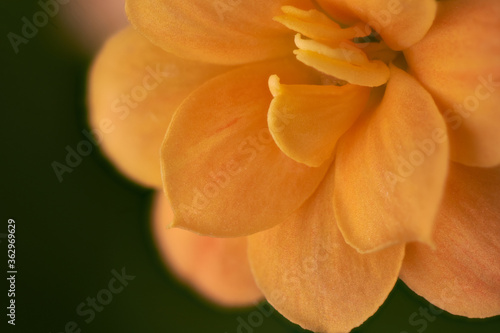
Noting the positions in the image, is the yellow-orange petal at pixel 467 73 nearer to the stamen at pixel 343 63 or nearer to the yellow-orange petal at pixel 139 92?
the stamen at pixel 343 63

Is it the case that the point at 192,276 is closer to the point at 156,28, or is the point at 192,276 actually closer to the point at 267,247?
the point at 267,247

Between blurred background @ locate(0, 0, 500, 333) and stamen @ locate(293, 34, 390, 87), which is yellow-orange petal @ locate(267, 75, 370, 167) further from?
blurred background @ locate(0, 0, 500, 333)

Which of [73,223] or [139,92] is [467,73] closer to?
[139,92]

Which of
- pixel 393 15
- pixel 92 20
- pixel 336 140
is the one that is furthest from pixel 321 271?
pixel 92 20

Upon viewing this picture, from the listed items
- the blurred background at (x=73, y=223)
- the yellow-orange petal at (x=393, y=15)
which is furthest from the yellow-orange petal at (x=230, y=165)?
the blurred background at (x=73, y=223)

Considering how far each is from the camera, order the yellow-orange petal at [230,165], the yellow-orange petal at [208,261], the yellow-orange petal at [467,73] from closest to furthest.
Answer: the yellow-orange petal at [467,73]
the yellow-orange petal at [230,165]
the yellow-orange petal at [208,261]

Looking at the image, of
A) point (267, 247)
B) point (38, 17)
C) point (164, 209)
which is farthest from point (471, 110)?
point (38, 17)
